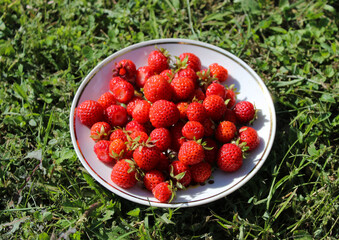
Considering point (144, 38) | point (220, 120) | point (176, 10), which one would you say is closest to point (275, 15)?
point (176, 10)

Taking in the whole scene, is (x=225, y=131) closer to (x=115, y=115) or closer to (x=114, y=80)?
(x=115, y=115)

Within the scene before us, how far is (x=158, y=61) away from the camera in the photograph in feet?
7.13

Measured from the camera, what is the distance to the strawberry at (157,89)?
1952 mm

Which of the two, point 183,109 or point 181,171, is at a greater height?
point 183,109

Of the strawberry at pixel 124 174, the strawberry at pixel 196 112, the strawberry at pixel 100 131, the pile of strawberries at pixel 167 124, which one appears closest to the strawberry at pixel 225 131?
Answer: the pile of strawberries at pixel 167 124

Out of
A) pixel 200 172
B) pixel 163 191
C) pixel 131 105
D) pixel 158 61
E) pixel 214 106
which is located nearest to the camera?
pixel 163 191

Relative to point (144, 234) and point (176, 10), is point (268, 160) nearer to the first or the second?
point (144, 234)

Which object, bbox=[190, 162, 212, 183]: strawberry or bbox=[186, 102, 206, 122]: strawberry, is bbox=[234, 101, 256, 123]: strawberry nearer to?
bbox=[186, 102, 206, 122]: strawberry

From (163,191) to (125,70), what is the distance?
810 mm

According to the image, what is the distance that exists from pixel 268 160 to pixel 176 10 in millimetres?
1463

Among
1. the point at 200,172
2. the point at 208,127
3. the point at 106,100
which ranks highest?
the point at 106,100

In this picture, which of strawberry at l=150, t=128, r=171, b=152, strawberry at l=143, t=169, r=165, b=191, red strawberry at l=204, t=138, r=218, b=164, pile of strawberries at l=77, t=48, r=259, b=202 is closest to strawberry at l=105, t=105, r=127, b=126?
pile of strawberries at l=77, t=48, r=259, b=202

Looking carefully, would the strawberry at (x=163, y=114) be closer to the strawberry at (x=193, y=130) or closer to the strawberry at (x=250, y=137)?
the strawberry at (x=193, y=130)

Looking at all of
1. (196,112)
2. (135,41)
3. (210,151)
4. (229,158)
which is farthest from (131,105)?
(135,41)
